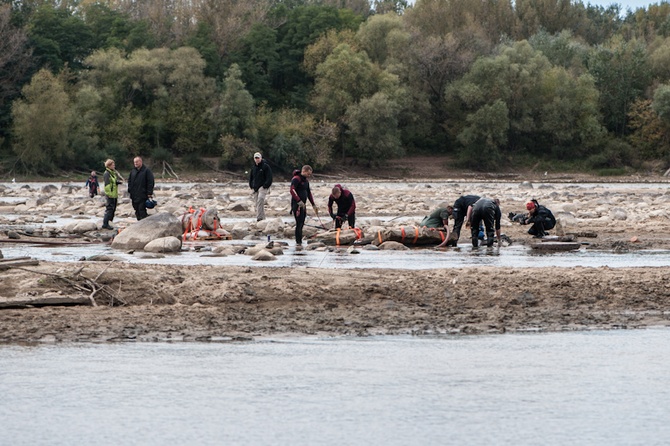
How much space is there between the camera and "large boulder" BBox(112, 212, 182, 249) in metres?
20.8

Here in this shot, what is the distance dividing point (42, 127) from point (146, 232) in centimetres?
5791

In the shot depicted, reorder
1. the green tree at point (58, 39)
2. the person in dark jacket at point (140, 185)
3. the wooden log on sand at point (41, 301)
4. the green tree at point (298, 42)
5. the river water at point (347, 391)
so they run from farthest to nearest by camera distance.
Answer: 1. the green tree at point (298, 42)
2. the green tree at point (58, 39)
3. the person in dark jacket at point (140, 185)
4. the wooden log on sand at point (41, 301)
5. the river water at point (347, 391)

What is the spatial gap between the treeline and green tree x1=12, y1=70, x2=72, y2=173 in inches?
4.2

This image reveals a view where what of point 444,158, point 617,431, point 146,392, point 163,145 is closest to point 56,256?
point 146,392

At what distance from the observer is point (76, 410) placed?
8.91m

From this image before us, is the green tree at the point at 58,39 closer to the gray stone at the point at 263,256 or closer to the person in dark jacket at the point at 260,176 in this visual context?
the person in dark jacket at the point at 260,176

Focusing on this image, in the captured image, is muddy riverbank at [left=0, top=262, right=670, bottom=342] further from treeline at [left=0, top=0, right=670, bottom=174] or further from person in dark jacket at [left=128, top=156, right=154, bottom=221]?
treeline at [left=0, top=0, right=670, bottom=174]

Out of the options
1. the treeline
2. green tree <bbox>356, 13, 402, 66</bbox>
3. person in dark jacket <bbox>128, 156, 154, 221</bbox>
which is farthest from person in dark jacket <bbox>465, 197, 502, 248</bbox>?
green tree <bbox>356, 13, 402, 66</bbox>

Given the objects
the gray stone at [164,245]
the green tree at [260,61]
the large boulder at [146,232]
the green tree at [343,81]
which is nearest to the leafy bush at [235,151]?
the green tree at [343,81]

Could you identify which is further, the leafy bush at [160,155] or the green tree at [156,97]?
the green tree at [156,97]

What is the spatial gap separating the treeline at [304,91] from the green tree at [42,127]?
0.35ft

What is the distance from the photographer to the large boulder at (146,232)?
68.4 feet

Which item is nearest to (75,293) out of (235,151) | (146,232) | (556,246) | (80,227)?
(146,232)

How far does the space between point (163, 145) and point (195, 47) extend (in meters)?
11.6
